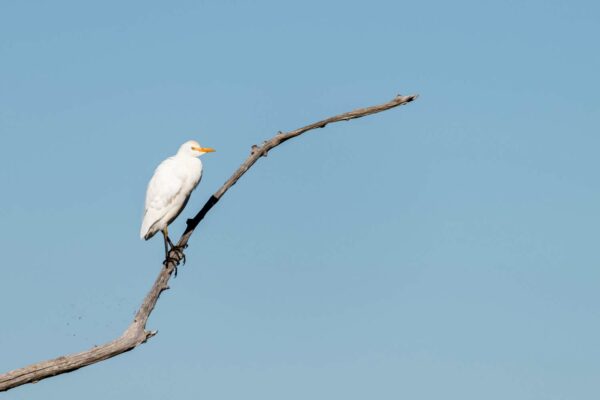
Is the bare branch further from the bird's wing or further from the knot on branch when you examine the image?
the bird's wing

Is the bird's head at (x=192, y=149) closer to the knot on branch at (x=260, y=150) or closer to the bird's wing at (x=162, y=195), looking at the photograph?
the bird's wing at (x=162, y=195)

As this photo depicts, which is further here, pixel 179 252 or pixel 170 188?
pixel 170 188

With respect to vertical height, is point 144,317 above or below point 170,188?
below

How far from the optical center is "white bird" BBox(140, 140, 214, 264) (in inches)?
672

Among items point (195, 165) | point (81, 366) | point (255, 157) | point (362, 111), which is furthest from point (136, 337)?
point (195, 165)

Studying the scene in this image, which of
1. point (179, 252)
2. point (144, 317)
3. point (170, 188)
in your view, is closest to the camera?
point (144, 317)

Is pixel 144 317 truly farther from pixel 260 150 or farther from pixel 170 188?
pixel 170 188

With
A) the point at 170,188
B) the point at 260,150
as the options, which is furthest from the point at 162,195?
the point at 260,150

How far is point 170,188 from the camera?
17.2 m

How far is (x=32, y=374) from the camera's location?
1280cm

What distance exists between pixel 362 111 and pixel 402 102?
49cm

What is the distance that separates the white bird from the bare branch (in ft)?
7.15

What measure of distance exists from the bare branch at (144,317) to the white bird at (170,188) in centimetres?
218

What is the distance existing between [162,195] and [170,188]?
0.64 feet
